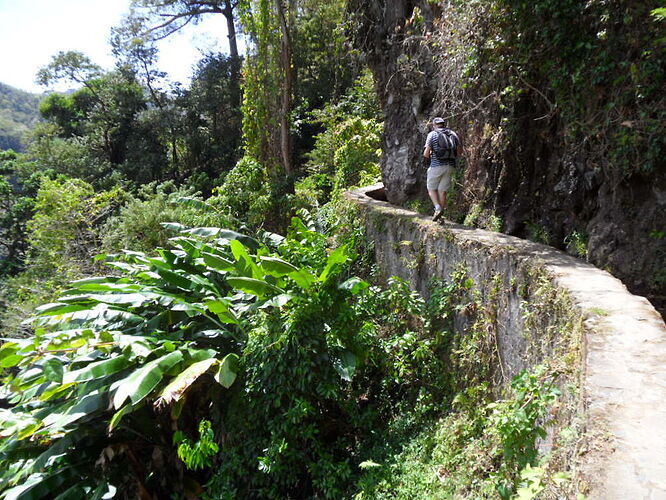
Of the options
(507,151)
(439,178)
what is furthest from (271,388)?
(507,151)

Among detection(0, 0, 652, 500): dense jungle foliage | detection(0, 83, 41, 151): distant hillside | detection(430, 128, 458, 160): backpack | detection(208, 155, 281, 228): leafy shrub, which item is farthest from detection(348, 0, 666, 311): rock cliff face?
detection(0, 83, 41, 151): distant hillside

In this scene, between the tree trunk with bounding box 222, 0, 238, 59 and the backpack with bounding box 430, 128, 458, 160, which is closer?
the backpack with bounding box 430, 128, 458, 160

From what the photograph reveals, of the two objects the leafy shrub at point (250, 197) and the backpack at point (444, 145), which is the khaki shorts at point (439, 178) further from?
the leafy shrub at point (250, 197)

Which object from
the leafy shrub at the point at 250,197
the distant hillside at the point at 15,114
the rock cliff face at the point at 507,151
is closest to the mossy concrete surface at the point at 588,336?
the rock cliff face at the point at 507,151

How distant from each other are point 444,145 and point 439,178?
0.41 meters

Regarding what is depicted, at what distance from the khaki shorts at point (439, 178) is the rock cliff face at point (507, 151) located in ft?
1.75

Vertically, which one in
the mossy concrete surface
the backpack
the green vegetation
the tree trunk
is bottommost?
the green vegetation

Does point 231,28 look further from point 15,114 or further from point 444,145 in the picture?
point 15,114

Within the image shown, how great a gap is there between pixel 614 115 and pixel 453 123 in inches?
120

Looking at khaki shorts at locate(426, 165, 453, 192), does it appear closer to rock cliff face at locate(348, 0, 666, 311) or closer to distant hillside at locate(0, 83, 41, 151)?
rock cliff face at locate(348, 0, 666, 311)

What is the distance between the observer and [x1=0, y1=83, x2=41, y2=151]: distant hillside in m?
64.9

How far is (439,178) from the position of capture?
601 cm

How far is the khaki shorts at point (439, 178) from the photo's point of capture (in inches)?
235

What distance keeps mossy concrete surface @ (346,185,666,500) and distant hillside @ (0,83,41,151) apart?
72.1 metres
